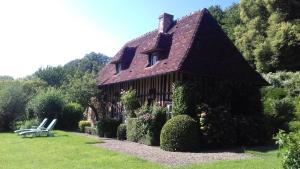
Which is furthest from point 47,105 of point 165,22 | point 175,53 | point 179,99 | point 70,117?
point 179,99

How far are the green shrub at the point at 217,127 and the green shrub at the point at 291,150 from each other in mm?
9980

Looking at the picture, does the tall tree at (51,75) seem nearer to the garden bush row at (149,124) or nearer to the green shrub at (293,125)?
Answer: the garden bush row at (149,124)

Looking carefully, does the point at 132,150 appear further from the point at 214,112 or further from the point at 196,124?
the point at 214,112

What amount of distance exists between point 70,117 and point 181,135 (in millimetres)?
18427

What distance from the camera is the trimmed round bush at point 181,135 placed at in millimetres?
16922

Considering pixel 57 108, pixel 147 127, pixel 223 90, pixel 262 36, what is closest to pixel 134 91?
pixel 147 127

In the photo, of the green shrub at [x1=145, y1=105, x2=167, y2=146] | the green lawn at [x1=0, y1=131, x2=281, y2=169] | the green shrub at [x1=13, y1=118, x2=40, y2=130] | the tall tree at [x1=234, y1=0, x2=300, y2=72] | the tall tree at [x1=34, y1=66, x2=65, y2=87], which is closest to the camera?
the green lawn at [x1=0, y1=131, x2=281, y2=169]

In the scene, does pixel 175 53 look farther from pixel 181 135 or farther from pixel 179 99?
pixel 181 135

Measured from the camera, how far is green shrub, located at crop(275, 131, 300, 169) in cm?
753

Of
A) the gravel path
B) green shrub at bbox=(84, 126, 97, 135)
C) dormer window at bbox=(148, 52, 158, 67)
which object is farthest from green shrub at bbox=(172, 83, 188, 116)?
green shrub at bbox=(84, 126, 97, 135)

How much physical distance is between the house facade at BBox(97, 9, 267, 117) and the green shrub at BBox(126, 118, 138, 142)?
1.87 m

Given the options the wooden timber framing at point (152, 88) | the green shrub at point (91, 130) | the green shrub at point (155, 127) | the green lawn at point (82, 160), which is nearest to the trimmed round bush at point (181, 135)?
the green shrub at point (155, 127)

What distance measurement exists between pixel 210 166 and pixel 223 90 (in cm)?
855

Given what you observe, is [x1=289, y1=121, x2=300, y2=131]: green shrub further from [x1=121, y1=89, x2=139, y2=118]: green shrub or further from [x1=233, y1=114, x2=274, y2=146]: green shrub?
[x1=121, y1=89, x2=139, y2=118]: green shrub
